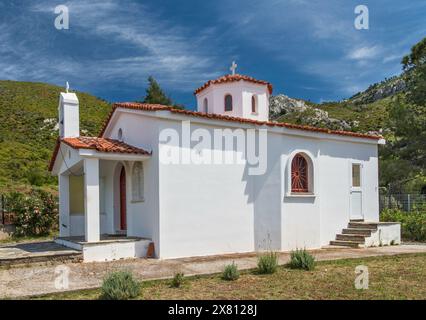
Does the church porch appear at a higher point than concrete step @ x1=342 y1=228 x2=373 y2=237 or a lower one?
higher

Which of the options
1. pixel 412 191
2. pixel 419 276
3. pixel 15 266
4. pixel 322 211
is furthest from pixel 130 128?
pixel 412 191

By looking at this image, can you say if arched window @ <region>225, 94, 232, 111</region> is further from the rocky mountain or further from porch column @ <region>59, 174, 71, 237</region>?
the rocky mountain

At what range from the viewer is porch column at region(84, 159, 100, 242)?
1154 centimetres

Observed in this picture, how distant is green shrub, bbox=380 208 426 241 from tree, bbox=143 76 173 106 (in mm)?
33248

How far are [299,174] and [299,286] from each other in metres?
6.46

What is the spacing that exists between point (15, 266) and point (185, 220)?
4390mm

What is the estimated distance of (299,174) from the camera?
14.3 m

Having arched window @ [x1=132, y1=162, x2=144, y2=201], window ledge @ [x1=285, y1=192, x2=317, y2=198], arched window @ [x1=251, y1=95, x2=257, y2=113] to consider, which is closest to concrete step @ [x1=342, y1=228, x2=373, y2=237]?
window ledge @ [x1=285, y1=192, x2=317, y2=198]

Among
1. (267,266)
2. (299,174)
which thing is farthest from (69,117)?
(267,266)

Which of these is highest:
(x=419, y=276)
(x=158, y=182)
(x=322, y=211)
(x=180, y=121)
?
(x=180, y=121)

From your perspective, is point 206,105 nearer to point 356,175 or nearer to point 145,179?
point 145,179

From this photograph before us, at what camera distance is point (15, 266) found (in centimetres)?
1044

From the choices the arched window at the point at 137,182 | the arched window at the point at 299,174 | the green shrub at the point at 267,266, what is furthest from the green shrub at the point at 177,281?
the arched window at the point at 299,174

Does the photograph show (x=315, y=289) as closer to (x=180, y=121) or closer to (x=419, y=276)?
(x=419, y=276)
